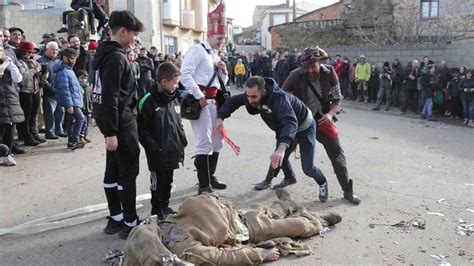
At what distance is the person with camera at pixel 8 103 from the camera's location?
7.05m

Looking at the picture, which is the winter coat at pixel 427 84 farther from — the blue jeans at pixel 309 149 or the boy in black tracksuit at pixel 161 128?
the boy in black tracksuit at pixel 161 128

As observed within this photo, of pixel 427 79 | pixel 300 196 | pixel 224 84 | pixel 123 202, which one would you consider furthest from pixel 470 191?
pixel 427 79

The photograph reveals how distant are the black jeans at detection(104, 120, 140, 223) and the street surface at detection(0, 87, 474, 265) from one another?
316 mm

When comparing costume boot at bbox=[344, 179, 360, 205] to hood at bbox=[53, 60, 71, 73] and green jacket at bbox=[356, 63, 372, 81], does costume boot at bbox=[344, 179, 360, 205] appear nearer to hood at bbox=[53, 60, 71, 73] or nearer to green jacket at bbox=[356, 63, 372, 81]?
hood at bbox=[53, 60, 71, 73]

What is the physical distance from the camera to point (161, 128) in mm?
4664

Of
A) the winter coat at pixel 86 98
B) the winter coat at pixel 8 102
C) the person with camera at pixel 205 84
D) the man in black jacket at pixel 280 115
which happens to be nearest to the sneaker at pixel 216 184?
the person with camera at pixel 205 84

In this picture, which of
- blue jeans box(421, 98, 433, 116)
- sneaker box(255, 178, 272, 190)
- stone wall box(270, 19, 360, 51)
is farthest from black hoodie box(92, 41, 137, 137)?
stone wall box(270, 19, 360, 51)

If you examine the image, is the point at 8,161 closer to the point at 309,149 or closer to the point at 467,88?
the point at 309,149

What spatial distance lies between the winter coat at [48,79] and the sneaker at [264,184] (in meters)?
4.29

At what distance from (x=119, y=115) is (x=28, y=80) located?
174 inches

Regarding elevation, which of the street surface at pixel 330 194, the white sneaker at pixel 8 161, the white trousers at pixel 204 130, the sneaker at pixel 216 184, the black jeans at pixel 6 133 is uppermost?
the white trousers at pixel 204 130

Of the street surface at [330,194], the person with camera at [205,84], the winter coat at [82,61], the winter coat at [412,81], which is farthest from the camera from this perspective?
the winter coat at [412,81]

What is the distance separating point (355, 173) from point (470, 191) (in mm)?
1502

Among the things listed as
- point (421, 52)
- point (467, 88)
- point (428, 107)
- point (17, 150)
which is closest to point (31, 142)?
point (17, 150)
